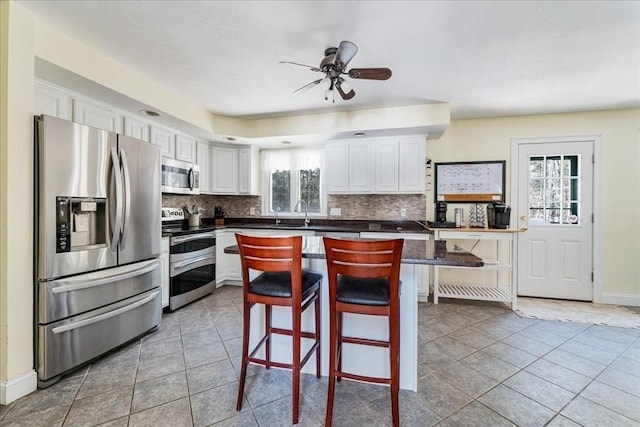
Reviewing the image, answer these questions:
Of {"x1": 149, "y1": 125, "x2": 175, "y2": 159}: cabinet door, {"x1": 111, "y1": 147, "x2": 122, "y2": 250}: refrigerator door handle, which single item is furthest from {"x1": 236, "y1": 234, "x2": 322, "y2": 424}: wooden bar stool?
{"x1": 149, "y1": 125, "x2": 175, "y2": 159}: cabinet door

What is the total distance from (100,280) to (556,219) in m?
5.09

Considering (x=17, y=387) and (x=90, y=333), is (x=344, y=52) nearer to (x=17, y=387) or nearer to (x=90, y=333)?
(x=90, y=333)

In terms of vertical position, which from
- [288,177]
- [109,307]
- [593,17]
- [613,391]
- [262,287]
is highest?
[593,17]

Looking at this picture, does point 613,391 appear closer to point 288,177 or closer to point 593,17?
point 593,17

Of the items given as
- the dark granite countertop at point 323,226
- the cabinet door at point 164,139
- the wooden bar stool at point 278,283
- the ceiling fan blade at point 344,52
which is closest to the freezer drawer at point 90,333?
the dark granite countertop at point 323,226

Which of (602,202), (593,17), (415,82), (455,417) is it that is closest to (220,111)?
(415,82)

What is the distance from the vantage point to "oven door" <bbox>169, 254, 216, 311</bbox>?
3.17 m

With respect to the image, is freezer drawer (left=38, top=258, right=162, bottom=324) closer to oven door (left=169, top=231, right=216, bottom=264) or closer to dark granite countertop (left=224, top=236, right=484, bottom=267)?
oven door (left=169, top=231, right=216, bottom=264)

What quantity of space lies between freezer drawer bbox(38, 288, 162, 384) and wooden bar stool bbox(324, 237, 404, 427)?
1.81m

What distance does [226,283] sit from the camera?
4262 millimetres

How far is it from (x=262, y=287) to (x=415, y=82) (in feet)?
8.01

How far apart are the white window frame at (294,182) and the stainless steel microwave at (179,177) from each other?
1.11 metres

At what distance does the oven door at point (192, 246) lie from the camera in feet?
10.3

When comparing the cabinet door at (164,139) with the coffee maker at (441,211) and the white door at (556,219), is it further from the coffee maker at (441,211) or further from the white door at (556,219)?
the white door at (556,219)
